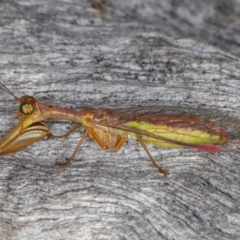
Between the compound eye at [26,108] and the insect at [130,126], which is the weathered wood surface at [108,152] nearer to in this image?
the insect at [130,126]

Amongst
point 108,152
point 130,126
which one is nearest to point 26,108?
point 108,152

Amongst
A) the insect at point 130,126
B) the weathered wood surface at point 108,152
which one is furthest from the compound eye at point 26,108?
the weathered wood surface at point 108,152

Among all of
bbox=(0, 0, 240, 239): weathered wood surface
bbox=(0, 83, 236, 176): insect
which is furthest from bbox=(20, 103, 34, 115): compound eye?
bbox=(0, 0, 240, 239): weathered wood surface

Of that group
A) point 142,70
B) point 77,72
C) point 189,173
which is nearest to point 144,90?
point 142,70

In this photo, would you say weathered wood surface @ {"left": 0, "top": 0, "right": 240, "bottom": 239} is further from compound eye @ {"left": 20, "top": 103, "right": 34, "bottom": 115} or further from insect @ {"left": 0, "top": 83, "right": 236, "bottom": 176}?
compound eye @ {"left": 20, "top": 103, "right": 34, "bottom": 115}

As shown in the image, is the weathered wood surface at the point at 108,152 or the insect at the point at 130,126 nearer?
the weathered wood surface at the point at 108,152
